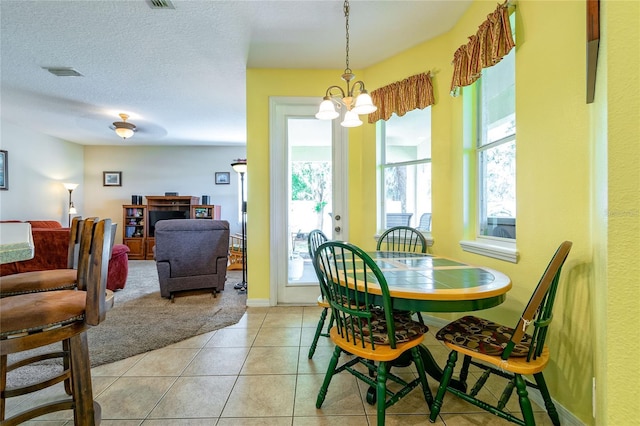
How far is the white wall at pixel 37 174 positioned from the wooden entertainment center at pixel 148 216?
4.24 feet

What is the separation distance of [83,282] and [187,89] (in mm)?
3285

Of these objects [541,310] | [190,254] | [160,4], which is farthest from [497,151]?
[190,254]

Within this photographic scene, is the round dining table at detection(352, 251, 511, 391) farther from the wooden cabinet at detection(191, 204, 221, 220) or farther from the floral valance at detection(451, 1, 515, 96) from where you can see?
the wooden cabinet at detection(191, 204, 221, 220)

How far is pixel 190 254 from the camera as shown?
11.3ft

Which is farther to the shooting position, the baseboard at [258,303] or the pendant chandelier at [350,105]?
the baseboard at [258,303]

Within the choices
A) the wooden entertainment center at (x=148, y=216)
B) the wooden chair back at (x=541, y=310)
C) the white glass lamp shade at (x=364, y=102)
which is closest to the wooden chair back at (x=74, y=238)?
the white glass lamp shade at (x=364, y=102)

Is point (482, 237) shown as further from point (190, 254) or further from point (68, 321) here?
point (190, 254)

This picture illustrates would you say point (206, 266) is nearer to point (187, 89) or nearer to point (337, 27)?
point (187, 89)

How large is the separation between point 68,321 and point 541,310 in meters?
2.02

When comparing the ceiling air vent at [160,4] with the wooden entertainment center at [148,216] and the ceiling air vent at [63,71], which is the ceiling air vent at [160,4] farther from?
the wooden entertainment center at [148,216]

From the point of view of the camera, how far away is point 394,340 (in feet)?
4.34

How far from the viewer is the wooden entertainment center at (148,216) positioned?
21.1 ft

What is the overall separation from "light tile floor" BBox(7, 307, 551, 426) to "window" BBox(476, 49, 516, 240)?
111 centimetres

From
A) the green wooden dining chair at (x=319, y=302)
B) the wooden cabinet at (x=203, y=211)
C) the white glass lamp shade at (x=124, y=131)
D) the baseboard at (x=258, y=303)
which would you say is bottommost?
the baseboard at (x=258, y=303)
